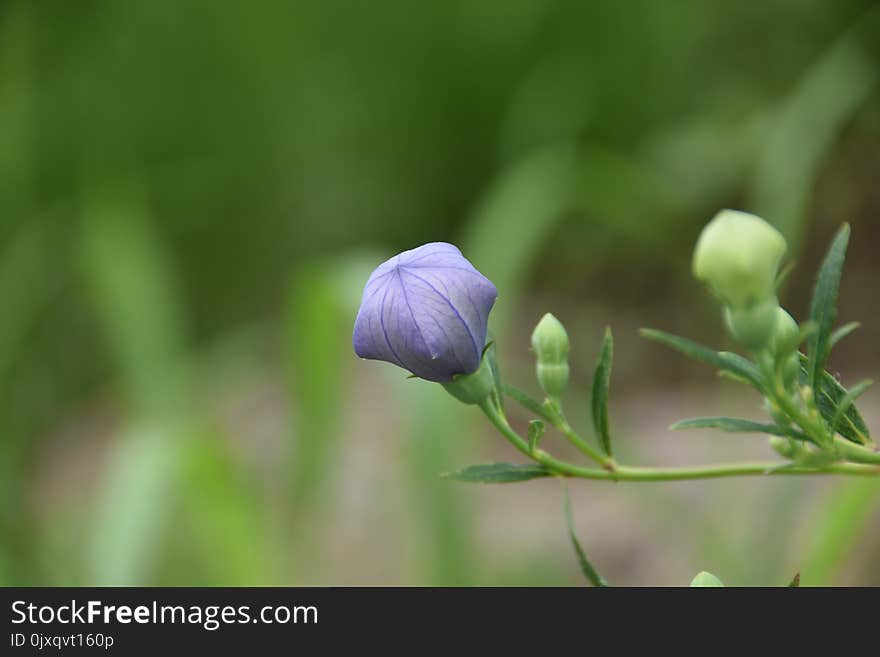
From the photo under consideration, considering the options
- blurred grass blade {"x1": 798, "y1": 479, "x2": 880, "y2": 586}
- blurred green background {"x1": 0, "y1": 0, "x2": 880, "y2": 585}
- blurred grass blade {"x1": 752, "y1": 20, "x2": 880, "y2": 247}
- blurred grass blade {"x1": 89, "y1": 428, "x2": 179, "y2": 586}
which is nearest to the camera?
blurred grass blade {"x1": 798, "y1": 479, "x2": 880, "y2": 586}

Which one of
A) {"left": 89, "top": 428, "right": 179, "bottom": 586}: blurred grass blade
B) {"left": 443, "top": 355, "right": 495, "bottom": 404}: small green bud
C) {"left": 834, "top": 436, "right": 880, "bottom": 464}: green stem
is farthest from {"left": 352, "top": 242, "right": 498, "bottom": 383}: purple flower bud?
{"left": 89, "top": 428, "right": 179, "bottom": 586}: blurred grass blade

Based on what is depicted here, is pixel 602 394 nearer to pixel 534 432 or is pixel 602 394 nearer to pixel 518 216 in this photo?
pixel 534 432

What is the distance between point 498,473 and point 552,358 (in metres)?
0.05

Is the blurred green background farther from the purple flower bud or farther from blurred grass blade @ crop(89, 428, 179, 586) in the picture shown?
the purple flower bud

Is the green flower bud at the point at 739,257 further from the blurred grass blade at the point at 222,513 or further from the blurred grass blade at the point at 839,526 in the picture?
the blurred grass blade at the point at 222,513

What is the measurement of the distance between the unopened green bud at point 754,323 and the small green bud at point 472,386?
3.1 inches

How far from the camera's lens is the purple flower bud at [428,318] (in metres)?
0.32

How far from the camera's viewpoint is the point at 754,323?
274 mm

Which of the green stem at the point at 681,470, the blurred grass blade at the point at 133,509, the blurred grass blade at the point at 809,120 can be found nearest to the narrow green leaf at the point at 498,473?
the green stem at the point at 681,470

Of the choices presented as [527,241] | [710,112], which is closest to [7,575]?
[527,241]

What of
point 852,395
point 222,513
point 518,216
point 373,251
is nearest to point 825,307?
point 852,395

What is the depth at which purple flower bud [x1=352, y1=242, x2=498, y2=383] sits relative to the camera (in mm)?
317

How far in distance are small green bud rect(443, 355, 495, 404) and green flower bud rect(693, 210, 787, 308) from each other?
77 mm
